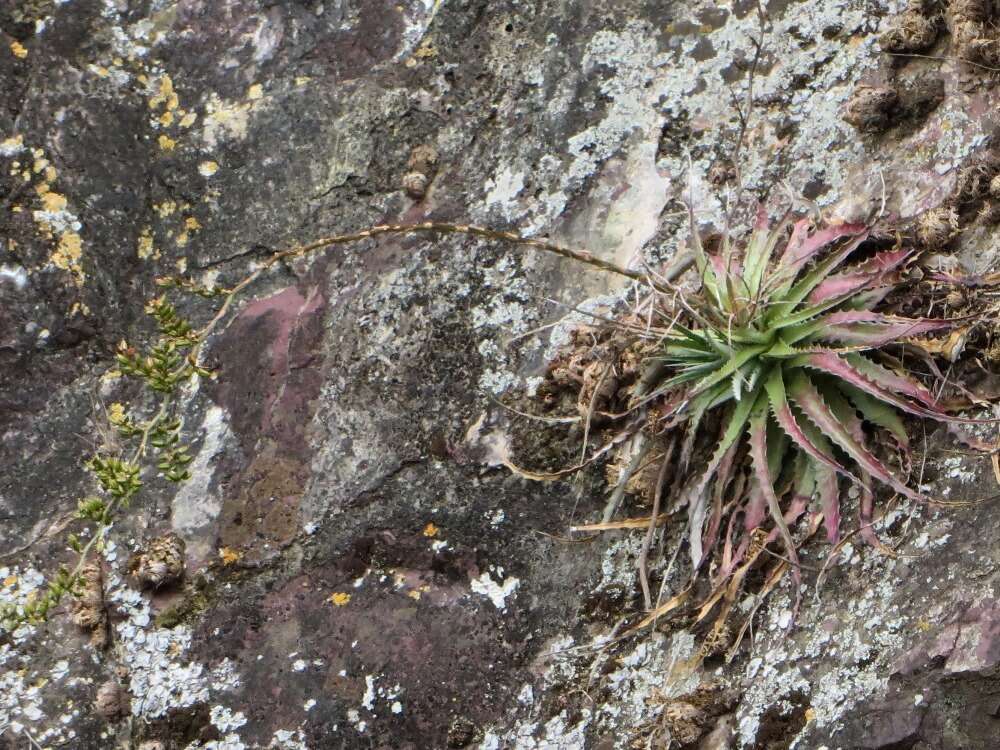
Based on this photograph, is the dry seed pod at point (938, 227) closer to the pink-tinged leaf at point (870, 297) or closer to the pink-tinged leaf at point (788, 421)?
the pink-tinged leaf at point (870, 297)

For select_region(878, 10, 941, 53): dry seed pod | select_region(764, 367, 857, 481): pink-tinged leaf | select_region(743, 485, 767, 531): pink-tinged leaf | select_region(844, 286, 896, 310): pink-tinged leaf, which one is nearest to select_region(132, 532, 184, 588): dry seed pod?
select_region(743, 485, 767, 531): pink-tinged leaf

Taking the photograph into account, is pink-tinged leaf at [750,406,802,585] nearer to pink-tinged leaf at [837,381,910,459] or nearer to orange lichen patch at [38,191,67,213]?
pink-tinged leaf at [837,381,910,459]

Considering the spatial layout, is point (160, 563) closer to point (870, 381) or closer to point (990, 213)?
point (870, 381)

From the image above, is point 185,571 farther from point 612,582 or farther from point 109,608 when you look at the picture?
point 612,582

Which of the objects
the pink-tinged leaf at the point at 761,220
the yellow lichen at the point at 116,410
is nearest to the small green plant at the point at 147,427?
the yellow lichen at the point at 116,410

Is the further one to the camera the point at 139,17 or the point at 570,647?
the point at 139,17

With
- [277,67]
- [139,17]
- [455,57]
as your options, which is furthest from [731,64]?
[139,17]
